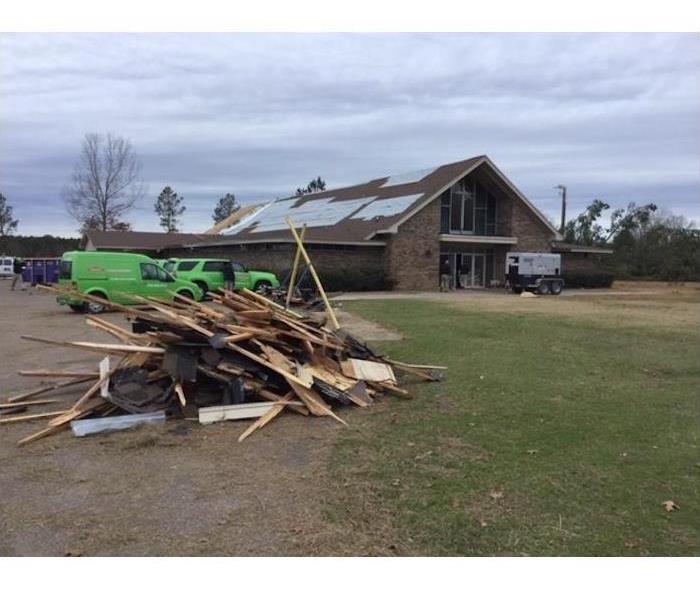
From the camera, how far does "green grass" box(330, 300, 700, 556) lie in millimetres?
4203

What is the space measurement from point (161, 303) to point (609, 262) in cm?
5423

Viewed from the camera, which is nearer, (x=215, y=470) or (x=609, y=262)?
(x=215, y=470)

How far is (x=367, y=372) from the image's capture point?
8562 mm

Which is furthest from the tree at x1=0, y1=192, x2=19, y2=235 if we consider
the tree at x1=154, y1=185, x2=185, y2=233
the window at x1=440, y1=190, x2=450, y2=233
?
the window at x1=440, y1=190, x2=450, y2=233

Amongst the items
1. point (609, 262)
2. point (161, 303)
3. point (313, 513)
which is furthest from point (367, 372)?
point (609, 262)

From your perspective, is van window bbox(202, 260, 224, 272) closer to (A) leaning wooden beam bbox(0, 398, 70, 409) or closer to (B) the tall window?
(B) the tall window

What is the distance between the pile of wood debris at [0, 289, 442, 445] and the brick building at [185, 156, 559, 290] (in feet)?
78.5

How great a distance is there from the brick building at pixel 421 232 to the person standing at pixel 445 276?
17 cm

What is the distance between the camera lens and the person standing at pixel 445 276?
122ft

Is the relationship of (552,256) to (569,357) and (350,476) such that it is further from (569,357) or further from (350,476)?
(350,476)

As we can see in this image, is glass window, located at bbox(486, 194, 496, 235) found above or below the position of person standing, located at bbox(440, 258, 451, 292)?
above

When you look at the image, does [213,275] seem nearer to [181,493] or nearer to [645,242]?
[181,493]

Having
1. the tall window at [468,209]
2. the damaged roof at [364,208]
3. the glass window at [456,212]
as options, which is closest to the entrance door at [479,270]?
the tall window at [468,209]

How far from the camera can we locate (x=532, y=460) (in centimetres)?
567
